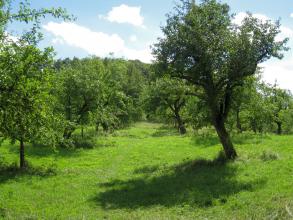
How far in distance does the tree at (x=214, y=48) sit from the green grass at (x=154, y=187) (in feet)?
14.3

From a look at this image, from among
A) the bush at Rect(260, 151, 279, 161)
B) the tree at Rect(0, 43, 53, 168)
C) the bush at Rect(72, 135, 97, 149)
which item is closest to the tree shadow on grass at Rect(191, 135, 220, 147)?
the bush at Rect(260, 151, 279, 161)

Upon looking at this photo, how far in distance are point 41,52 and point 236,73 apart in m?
13.8

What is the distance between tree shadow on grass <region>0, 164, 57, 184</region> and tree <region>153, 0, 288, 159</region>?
12.2m

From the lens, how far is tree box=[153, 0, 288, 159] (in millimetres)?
25641

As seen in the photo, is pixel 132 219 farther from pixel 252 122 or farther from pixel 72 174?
pixel 252 122

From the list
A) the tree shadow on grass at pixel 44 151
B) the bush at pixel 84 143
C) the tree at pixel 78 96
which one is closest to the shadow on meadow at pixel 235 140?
the bush at pixel 84 143

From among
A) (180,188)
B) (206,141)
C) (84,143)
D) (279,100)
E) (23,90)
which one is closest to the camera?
(23,90)

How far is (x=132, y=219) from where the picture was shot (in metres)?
16.2

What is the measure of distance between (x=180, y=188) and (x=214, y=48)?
33.5ft

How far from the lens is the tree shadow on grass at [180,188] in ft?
63.7

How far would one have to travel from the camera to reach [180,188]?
21.8 m

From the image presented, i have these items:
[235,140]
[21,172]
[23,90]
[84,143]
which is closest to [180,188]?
[23,90]

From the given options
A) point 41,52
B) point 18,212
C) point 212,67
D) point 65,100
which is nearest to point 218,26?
point 212,67

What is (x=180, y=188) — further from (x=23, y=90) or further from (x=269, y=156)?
(x=23, y=90)
